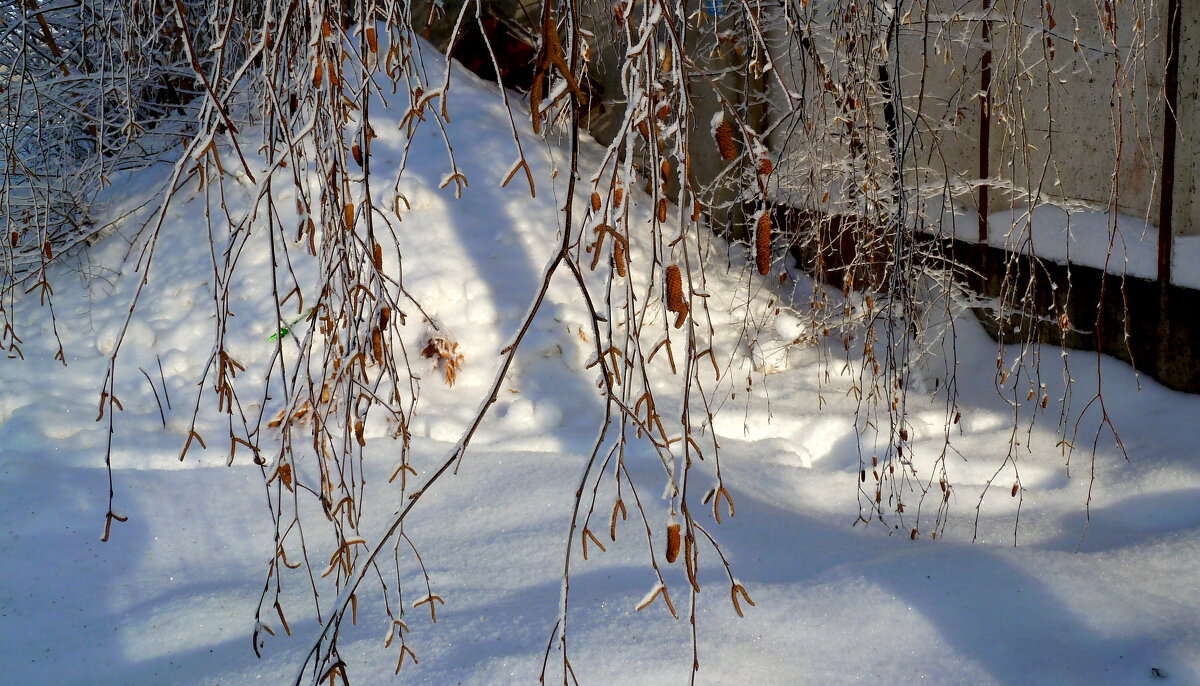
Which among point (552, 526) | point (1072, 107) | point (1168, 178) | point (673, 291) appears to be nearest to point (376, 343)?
point (673, 291)

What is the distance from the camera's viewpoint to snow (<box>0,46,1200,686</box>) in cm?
212

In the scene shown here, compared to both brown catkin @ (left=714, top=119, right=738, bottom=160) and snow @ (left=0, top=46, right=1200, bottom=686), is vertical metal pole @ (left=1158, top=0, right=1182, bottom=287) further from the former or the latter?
brown catkin @ (left=714, top=119, right=738, bottom=160)

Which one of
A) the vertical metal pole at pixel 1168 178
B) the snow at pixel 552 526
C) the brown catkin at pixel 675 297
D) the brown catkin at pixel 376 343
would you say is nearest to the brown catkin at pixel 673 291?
the brown catkin at pixel 675 297

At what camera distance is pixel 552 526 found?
109 inches

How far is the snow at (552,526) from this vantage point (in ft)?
6.94

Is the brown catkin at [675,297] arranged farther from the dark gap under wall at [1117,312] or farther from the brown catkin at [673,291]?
the dark gap under wall at [1117,312]

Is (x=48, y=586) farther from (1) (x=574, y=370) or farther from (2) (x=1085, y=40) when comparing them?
(2) (x=1085, y=40)

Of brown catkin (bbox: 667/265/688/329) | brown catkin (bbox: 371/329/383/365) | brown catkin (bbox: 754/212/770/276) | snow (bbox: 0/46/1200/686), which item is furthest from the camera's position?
snow (bbox: 0/46/1200/686)

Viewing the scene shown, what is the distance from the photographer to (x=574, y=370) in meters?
4.12

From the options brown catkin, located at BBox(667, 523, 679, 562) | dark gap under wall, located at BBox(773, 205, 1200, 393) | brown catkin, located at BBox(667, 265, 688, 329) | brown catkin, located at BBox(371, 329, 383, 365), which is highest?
brown catkin, located at BBox(667, 265, 688, 329)

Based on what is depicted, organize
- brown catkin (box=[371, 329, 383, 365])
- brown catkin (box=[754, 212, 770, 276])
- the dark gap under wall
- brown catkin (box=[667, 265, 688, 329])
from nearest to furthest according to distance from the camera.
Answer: brown catkin (box=[667, 265, 688, 329])
brown catkin (box=[754, 212, 770, 276])
brown catkin (box=[371, 329, 383, 365])
the dark gap under wall

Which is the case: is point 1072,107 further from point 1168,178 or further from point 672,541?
point 672,541

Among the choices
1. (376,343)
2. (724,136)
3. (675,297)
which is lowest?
(376,343)

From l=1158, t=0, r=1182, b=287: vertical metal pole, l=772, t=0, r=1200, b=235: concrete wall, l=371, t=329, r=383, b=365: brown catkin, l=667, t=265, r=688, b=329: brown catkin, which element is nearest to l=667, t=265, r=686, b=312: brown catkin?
l=667, t=265, r=688, b=329: brown catkin
